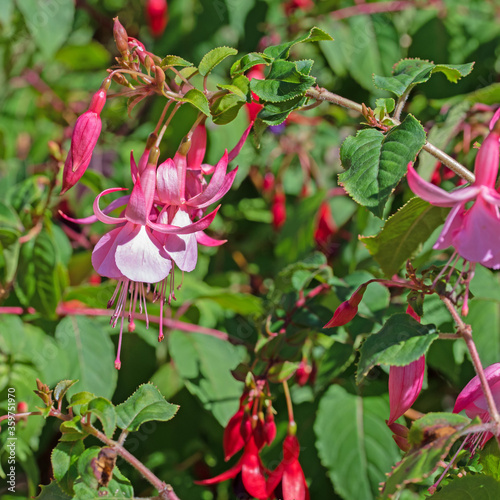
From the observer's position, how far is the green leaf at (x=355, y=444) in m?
0.89

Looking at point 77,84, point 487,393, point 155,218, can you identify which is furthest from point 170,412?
point 77,84

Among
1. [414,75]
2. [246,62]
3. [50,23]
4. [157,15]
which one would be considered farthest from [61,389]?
[157,15]

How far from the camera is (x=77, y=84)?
183 cm

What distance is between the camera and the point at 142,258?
0.56 m

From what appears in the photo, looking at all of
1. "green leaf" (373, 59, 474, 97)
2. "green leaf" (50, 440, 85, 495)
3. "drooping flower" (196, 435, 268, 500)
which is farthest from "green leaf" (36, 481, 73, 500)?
"green leaf" (373, 59, 474, 97)

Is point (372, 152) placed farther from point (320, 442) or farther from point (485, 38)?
point (485, 38)

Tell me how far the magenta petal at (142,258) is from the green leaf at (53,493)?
27 cm

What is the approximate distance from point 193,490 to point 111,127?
87 cm

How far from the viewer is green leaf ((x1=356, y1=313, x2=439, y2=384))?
22.2 inches

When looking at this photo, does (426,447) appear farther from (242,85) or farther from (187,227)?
(242,85)

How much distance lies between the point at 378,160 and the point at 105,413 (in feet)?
1.21

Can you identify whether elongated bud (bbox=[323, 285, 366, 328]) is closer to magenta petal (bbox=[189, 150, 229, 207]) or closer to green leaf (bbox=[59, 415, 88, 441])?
magenta petal (bbox=[189, 150, 229, 207])

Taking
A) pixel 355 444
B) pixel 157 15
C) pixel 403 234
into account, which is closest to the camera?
pixel 403 234

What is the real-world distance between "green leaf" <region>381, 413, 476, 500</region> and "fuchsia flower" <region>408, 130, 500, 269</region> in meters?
0.14
